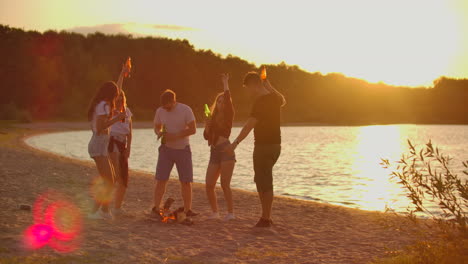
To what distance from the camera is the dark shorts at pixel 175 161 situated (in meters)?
7.16

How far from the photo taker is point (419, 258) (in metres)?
5.01

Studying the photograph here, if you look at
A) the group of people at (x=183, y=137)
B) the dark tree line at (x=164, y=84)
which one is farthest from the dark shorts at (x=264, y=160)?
the dark tree line at (x=164, y=84)

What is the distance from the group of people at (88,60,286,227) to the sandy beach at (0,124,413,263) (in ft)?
1.52

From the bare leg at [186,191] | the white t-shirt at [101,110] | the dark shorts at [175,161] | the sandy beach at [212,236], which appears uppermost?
the white t-shirt at [101,110]

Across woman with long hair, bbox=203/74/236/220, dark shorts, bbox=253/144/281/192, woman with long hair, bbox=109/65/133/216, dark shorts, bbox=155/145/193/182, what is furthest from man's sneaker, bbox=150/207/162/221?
dark shorts, bbox=253/144/281/192

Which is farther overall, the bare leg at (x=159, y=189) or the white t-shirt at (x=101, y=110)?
the bare leg at (x=159, y=189)

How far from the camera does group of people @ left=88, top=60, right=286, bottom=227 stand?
6.89 metres

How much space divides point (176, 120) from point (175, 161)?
0.56m

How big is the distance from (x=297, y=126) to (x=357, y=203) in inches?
3288

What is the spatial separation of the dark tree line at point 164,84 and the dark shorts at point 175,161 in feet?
153

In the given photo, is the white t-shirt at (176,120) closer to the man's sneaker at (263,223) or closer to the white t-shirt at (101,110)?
the white t-shirt at (101,110)

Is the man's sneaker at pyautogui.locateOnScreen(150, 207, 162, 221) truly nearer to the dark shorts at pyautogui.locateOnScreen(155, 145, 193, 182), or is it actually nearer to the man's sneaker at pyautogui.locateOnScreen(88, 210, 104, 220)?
the dark shorts at pyautogui.locateOnScreen(155, 145, 193, 182)

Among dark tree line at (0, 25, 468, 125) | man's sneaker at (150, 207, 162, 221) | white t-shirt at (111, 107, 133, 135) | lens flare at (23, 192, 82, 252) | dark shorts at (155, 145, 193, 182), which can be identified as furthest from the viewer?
dark tree line at (0, 25, 468, 125)

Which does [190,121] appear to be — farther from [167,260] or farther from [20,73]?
[20,73]
